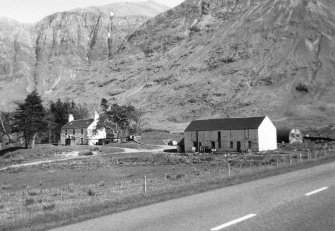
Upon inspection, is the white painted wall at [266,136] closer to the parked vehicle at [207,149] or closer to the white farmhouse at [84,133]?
the parked vehicle at [207,149]

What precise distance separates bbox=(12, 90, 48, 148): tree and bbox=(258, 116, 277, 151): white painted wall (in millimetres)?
45526

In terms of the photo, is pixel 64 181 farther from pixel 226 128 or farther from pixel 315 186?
pixel 226 128

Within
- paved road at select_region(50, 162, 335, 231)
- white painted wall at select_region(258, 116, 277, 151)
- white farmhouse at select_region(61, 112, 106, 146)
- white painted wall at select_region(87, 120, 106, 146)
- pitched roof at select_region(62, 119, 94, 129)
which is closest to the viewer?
paved road at select_region(50, 162, 335, 231)

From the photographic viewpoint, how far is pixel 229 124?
277 feet

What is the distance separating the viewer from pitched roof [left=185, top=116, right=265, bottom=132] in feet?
267

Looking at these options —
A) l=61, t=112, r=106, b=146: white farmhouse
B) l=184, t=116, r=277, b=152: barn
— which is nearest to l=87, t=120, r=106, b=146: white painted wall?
l=61, t=112, r=106, b=146: white farmhouse

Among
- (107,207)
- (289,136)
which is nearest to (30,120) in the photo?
(289,136)

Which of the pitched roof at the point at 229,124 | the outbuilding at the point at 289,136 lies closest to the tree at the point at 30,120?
the pitched roof at the point at 229,124

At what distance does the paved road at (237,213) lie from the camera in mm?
12281

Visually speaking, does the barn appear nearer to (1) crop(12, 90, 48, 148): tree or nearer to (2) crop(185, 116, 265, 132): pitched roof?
(2) crop(185, 116, 265, 132): pitched roof

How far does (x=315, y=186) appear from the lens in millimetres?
19625

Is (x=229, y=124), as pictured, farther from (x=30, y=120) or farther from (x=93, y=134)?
(x=30, y=120)

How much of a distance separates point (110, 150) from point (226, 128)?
22538mm

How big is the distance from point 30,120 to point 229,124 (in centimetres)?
4071
